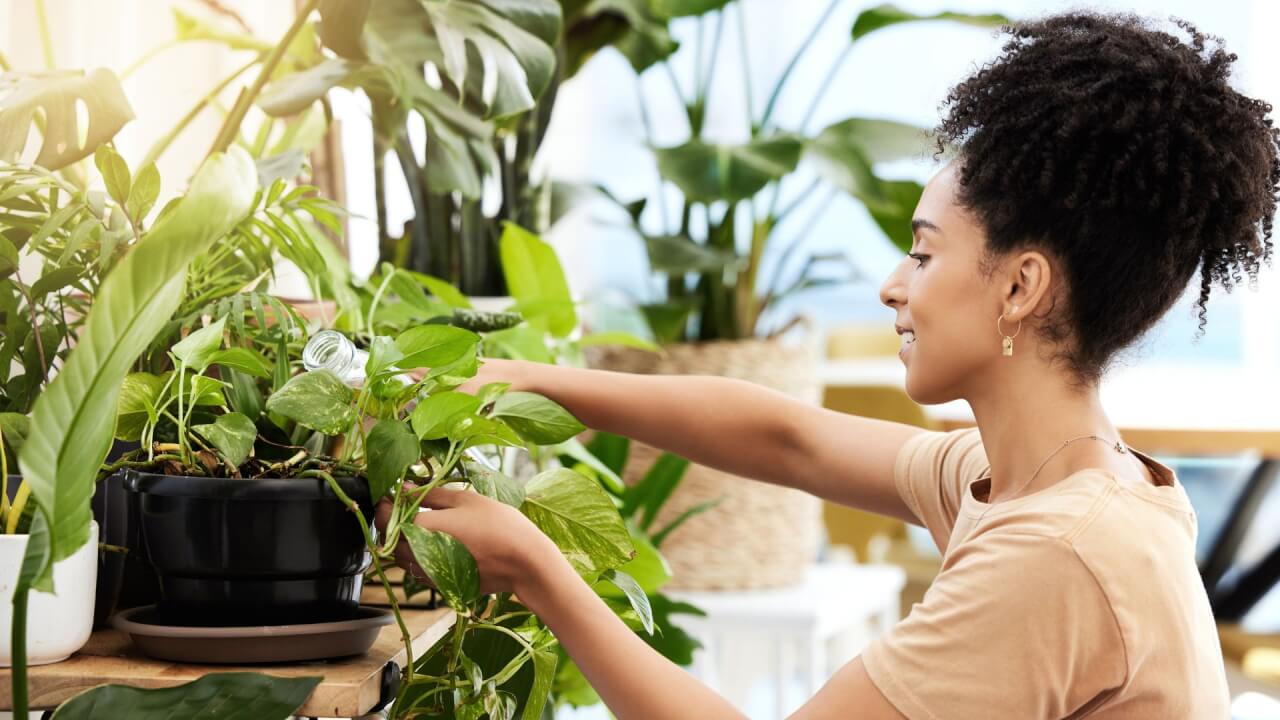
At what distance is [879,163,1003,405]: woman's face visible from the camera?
0.90m

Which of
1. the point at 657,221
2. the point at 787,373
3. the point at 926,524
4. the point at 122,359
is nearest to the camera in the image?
the point at 122,359

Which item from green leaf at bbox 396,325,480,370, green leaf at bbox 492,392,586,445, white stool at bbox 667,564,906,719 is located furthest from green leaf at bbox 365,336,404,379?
white stool at bbox 667,564,906,719

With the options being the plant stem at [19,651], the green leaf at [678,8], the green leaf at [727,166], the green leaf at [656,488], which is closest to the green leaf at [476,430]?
the plant stem at [19,651]

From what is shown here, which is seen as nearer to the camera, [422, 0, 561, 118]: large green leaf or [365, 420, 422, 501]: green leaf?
[365, 420, 422, 501]: green leaf

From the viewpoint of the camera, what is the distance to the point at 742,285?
212 cm

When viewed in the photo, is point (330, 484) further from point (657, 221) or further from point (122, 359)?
point (657, 221)

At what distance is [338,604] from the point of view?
26.9 inches

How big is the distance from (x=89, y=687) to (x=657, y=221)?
16.9 feet

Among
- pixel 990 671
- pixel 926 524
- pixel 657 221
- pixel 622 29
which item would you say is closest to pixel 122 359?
pixel 990 671

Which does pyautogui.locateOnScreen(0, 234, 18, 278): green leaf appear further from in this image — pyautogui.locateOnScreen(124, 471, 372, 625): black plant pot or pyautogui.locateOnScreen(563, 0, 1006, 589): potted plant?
pyautogui.locateOnScreen(563, 0, 1006, 589): potted plant

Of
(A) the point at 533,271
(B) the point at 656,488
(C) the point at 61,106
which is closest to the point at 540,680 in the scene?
(C) the point at 61,106

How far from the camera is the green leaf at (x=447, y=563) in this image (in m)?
0.66

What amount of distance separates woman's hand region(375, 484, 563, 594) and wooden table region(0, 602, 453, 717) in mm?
73

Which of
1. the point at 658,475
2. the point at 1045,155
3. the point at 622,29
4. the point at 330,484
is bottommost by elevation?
the point at 658,475
